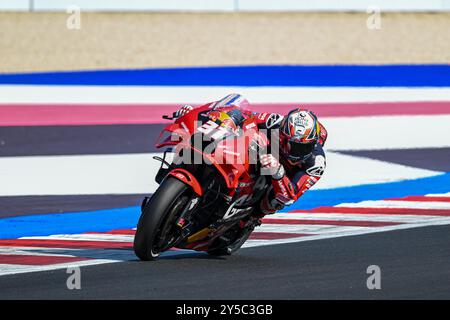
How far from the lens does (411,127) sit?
17875 mm

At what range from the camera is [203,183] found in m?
8.47

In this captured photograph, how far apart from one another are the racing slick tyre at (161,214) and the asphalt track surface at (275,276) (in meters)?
0.19

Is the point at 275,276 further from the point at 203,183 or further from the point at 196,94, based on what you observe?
the point at 196,94

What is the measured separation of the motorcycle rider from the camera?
8586 mm

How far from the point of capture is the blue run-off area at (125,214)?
1079cm

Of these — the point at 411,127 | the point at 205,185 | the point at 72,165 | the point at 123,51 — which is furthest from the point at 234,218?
the point at 123,51

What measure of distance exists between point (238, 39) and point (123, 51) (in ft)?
10.1

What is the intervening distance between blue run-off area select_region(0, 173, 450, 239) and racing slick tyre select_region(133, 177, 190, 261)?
2248mm
